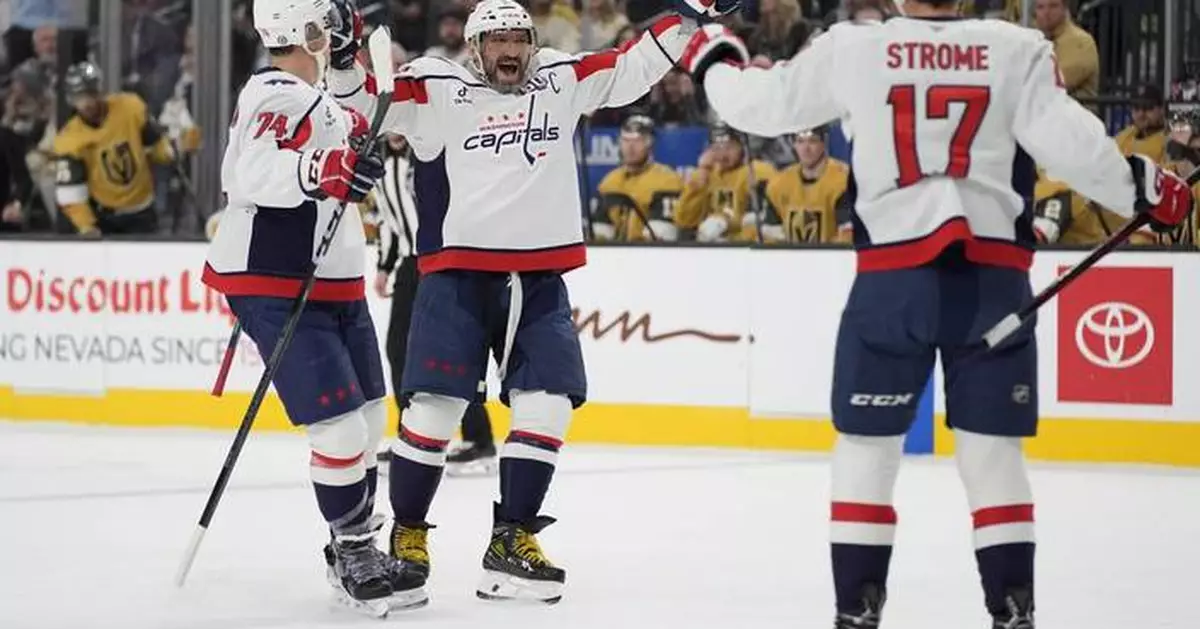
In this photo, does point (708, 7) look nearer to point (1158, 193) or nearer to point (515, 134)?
point (515, 134)

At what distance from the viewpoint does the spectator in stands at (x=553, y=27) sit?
35.6ft

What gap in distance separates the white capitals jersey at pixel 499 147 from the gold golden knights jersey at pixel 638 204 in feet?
13.4

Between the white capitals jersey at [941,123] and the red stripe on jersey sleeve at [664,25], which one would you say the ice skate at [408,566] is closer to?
the red stripe on jersey sleeve at [664,25]

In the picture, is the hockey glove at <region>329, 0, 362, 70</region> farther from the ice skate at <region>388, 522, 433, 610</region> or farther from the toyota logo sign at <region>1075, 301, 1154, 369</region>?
the toyota logo sign at <region>1075, 301, 1154, 369</region>

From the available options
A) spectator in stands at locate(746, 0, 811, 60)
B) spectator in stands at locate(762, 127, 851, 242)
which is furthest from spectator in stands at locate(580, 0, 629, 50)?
spectator in stands at locate(762, 127, 851, 242)

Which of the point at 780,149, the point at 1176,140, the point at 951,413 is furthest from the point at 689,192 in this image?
the point at 951,413

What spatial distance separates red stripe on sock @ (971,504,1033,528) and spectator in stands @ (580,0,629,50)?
22.4ft

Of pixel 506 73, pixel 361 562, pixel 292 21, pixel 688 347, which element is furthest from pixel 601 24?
pixel 361 562

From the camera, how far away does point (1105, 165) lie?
405cm

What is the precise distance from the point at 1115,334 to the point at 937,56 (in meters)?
4.72

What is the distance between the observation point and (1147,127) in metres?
8.73

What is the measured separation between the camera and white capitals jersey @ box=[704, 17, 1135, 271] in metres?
4.03

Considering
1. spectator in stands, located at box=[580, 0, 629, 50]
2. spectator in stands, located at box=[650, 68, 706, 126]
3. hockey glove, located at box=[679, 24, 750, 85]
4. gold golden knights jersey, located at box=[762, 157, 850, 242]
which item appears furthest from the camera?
spectator in stands, located at box=[580, 0, 629, 50]

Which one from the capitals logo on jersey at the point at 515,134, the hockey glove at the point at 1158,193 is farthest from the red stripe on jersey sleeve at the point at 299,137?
the hockey glove at the point at 1158,193
